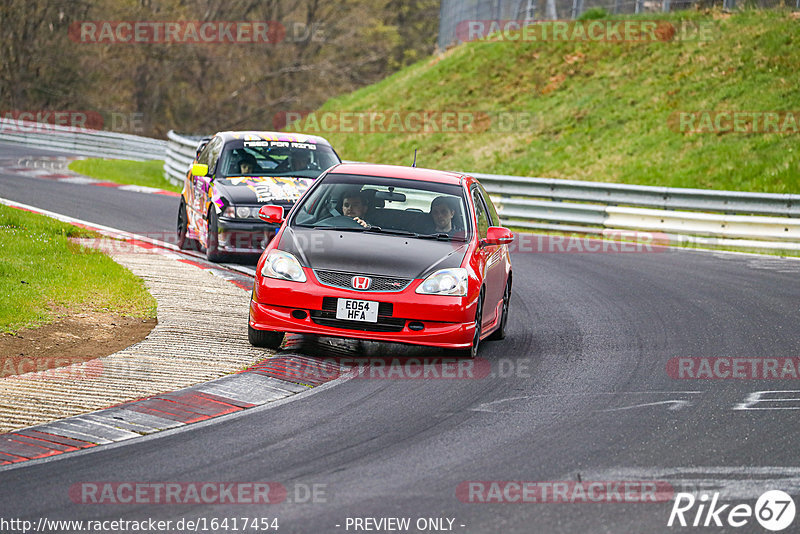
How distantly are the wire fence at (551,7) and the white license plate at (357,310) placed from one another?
2733 cm

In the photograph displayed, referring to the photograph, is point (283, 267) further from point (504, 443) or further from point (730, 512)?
point (730, 512)

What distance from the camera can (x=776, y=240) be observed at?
19.7 meters

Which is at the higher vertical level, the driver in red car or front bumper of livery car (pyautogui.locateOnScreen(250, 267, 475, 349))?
the driver in red car

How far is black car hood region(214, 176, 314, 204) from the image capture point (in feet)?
45.2

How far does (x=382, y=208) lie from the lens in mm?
9773

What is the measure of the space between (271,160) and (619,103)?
749 inches

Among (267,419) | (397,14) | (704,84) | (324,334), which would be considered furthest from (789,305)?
(397,14)

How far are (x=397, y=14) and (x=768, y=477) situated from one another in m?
67.1

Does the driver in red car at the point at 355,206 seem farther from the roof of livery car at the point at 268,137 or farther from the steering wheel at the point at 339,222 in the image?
the roof of livery car at the point at 268,137

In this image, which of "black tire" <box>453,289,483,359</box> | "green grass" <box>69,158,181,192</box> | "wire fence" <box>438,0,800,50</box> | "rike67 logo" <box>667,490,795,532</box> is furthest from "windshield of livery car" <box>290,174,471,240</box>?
"wire fence" <box>438,0,800,50</box>

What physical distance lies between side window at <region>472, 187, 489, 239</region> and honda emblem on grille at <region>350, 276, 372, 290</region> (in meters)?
1.48

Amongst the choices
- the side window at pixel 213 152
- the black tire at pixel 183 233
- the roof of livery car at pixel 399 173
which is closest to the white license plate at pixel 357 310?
the roof of livery car at pixel 399 173

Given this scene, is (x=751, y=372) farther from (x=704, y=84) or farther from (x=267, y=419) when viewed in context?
(x=704, y=84)

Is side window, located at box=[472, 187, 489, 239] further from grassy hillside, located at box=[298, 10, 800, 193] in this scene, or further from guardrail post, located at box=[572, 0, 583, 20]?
guardrail post, located at box=[572, 0, 583, 20]
